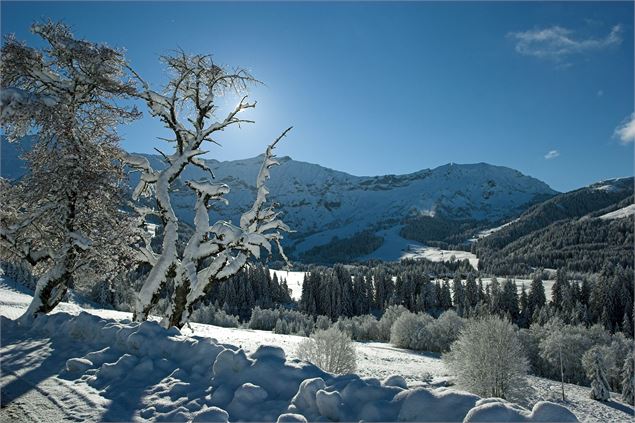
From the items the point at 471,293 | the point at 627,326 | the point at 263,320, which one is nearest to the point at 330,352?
the point at 263,320

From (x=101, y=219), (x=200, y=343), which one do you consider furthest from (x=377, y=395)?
(x=101, y=219)

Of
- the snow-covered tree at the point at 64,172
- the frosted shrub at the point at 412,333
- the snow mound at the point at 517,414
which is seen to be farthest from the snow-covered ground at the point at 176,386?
the frosted shrub at the point at 412,333

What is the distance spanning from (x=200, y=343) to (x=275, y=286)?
491 ft

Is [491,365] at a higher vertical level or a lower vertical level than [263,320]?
higher

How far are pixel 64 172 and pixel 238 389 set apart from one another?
9.82 m

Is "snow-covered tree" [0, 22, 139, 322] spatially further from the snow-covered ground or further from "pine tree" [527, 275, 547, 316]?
"pine tree" [527, 275, 547, 316]

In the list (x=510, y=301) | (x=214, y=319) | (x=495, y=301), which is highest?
(x=510, y=301)

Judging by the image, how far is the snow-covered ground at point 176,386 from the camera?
17.7ft

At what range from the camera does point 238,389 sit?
6.18m

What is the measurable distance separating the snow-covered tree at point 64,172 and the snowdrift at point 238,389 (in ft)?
15.5

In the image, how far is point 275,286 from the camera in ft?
509

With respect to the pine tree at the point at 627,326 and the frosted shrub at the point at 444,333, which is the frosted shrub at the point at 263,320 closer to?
the frosted shrub at the point at 444,333

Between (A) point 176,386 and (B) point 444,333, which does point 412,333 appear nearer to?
(B) point 444,333

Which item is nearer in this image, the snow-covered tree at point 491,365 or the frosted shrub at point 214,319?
the snow-covered tree at point 491,365
